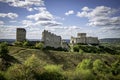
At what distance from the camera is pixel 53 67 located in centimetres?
4647

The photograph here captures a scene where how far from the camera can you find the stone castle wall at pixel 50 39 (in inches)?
3770

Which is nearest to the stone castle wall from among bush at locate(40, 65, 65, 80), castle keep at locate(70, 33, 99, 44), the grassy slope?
the grassy slope

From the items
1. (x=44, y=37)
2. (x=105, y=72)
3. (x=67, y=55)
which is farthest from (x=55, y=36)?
(x=105, y=72)

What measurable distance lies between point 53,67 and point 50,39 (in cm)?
5292

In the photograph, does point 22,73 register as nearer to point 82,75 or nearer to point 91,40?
point 82,75

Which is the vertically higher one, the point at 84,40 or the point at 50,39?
the point at 50,39

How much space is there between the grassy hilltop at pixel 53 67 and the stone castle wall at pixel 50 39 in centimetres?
1960

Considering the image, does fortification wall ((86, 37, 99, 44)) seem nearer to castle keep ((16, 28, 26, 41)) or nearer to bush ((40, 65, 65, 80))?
castle keep ((16, 28, 26, 41))

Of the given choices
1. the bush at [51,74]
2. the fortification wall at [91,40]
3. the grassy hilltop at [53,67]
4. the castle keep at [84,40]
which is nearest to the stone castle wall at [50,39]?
the grassy hilltop at [53,67]

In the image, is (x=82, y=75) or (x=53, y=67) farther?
(x=82, y=75)

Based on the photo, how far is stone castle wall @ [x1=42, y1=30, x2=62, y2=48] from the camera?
314ft

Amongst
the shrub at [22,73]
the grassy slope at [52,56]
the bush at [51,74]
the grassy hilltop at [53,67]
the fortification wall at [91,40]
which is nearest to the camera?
the shrub at [22,73]

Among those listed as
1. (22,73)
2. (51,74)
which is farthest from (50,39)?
(22,73)

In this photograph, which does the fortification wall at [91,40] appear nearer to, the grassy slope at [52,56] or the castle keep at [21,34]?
the castle keep at [21,34]
